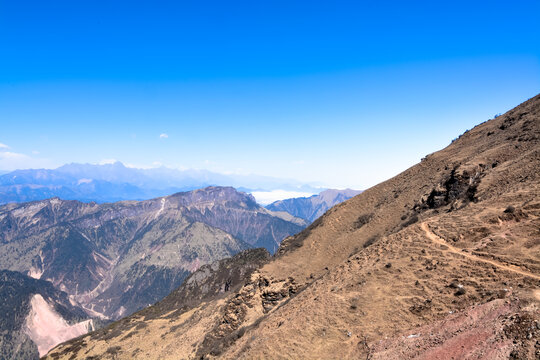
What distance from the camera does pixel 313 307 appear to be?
22.2 metres

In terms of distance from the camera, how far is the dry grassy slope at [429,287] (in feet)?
45.9

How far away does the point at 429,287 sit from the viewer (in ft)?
59.8

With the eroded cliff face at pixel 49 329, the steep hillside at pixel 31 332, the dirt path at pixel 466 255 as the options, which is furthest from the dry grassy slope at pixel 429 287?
the steep hillside at pixel 31 332

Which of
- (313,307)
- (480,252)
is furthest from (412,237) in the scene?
(313,307)

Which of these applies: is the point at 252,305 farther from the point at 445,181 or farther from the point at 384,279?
the point at 445,181

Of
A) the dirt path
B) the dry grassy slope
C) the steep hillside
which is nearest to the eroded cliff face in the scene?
the steep hillside

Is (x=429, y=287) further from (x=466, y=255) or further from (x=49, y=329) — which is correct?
(x=49, y=329)

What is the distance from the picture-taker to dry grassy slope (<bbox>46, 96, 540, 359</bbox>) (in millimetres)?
13992

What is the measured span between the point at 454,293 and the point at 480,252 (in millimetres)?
4627

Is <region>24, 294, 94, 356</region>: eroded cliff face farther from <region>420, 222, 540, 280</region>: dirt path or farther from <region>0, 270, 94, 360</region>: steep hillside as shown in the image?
<region>420, 222, 540, 280</region>: dirt path

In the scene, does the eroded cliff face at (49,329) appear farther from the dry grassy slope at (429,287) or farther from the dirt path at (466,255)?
the dirt path at (466,255)

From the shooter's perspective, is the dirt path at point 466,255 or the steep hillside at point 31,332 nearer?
the dirt path at point 466,255

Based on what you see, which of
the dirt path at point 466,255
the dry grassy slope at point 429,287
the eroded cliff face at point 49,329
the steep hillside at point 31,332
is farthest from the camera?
the eroded cliff face at point 49,329

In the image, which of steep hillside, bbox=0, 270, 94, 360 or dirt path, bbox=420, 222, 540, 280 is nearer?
dirt path, bbox=420, 222, 540, 280
